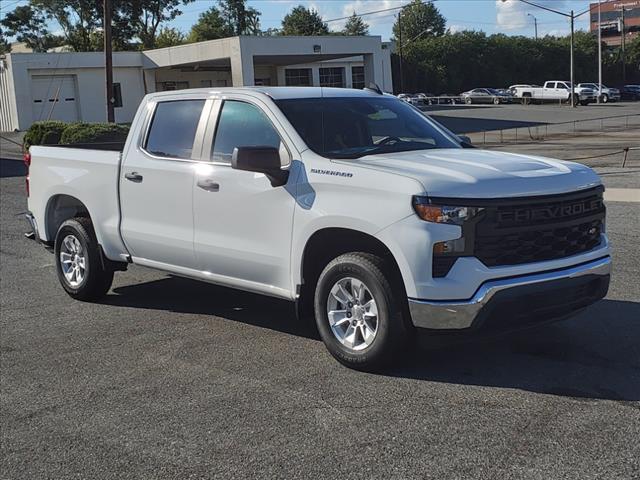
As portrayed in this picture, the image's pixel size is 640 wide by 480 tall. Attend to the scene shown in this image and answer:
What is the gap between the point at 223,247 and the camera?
6051mm

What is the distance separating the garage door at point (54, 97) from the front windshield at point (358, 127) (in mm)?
42342

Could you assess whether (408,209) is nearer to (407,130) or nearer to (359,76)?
(407,130)

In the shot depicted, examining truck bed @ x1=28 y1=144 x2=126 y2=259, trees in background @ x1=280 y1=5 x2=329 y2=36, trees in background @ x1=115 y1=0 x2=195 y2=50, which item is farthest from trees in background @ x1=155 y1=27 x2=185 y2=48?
truck bed @ x1=28 y1=144 x2=126 y2=259

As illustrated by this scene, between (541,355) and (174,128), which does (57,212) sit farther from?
(541,355)

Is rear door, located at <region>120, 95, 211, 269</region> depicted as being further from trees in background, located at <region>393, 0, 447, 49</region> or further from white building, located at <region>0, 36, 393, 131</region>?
trees in background, located at <region>393, 0, 447, 49</region>

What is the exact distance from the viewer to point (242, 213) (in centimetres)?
588

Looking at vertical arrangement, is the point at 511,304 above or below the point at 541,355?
above

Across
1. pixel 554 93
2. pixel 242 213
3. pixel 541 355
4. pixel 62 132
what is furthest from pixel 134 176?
pixel 554 93

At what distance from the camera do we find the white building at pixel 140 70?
128ft

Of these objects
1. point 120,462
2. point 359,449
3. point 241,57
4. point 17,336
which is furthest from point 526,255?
point 241,57

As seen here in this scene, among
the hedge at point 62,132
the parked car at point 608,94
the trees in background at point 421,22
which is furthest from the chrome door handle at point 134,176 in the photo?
the trees in background at point 421,22

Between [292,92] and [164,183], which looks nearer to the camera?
[292,92]

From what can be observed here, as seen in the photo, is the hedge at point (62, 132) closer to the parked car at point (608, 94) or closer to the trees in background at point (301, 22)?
the parked car at point (608, 94)

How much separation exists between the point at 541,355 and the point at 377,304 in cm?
133
